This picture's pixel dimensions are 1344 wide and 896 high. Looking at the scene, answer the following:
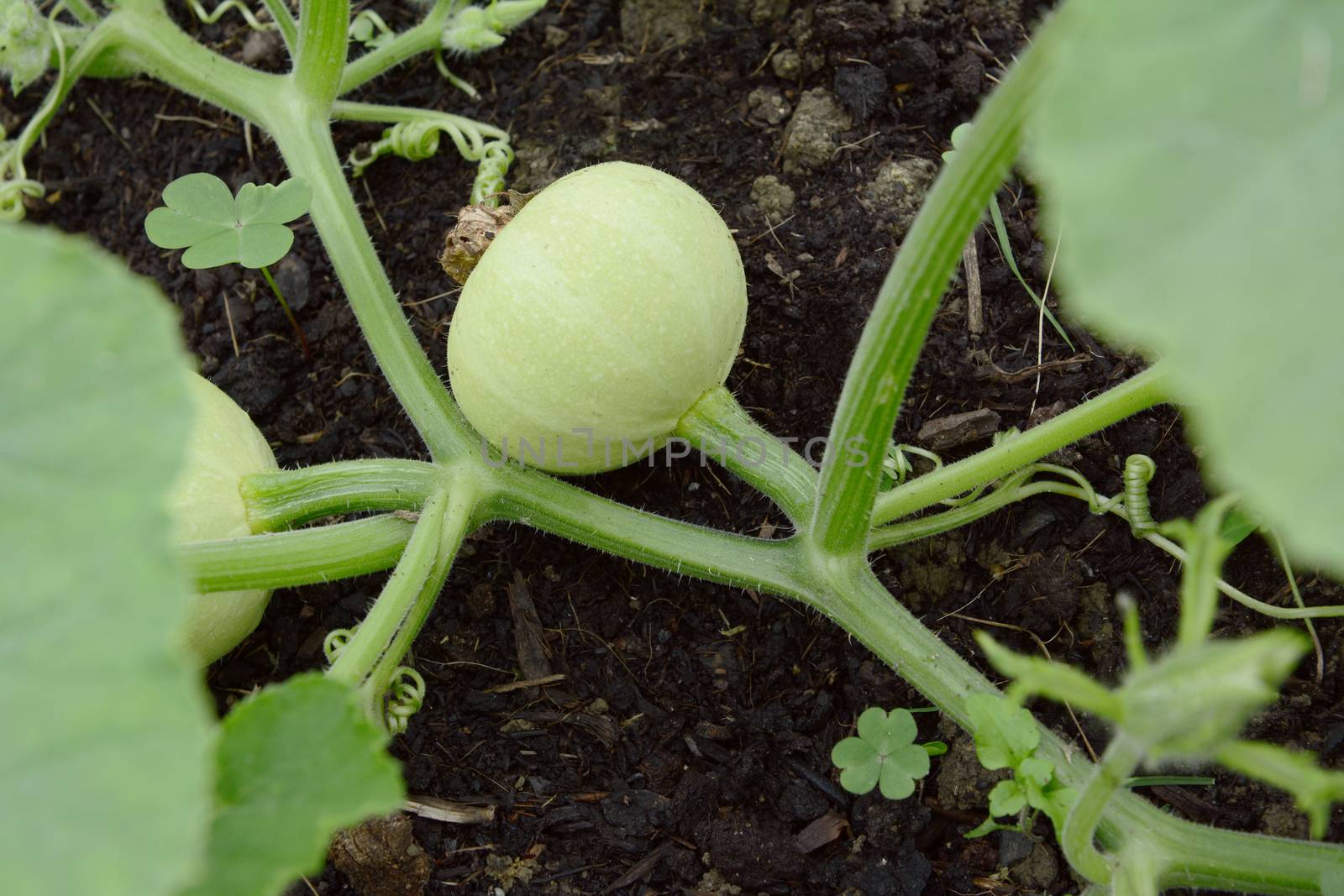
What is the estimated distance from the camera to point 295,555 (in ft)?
5.40

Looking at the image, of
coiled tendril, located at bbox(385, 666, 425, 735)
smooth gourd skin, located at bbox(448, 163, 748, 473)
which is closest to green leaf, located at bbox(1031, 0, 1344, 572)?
smooth gourd skin, located at bbox(448, 163, 748, 473)

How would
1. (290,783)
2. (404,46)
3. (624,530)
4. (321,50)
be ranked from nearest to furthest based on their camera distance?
(290,783) → (624,530) → (321,50) → (404,46)

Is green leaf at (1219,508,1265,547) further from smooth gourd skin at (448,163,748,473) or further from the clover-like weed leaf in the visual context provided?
the clover-like weed leaf

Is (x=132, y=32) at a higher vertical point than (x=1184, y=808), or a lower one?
higher

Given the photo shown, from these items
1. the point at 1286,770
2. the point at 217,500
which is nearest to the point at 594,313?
→ the point at 217,500

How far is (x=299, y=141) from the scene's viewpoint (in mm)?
2094

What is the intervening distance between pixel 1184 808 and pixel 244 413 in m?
1.73

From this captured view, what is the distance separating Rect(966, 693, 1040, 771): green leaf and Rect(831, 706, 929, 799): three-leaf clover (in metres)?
0.33

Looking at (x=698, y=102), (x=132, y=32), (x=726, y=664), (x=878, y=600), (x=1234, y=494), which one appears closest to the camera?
(x=1234, y=494)

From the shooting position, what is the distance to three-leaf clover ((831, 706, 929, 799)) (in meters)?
1.79

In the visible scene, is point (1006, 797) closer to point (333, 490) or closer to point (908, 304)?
point (908, 304)

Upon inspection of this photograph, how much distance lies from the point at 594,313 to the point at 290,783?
857 mm

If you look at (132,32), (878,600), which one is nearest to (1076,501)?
(878,600)

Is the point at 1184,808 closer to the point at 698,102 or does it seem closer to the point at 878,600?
the point at 878,600
